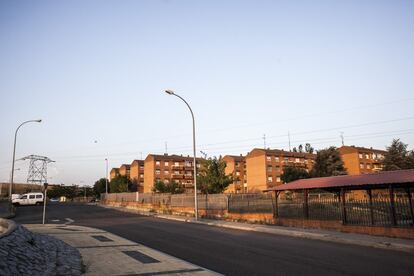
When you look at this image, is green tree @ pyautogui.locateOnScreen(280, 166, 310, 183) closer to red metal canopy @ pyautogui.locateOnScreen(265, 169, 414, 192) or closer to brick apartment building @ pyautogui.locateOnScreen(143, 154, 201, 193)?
brick apartment building @ pyautogui.locateOnScreen(143, 154, 201, 193)

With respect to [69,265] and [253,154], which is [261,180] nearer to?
[253,154]

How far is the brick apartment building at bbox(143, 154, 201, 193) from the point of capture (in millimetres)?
103375

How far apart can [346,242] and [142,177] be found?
10092cm

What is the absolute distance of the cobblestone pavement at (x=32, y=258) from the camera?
23.5 ft

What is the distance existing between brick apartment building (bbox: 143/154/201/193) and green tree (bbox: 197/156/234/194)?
57542mm


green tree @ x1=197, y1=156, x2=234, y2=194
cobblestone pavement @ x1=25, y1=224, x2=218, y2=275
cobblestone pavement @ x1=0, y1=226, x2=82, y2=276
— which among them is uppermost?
green tree @ x1=197, y1=156, x2=234, y2=194

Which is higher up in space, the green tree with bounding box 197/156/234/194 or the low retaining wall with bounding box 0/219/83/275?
the green tree with bounding box 197/156/234/194

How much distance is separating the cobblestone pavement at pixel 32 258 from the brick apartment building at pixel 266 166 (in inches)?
2996

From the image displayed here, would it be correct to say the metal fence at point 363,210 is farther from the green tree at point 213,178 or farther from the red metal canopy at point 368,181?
the green tree at point 213,178

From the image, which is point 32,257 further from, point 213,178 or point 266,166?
point 266,166

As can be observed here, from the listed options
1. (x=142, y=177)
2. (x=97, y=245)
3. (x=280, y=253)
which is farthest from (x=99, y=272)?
(x=142, y=177)

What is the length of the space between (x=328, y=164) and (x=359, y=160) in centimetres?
3053

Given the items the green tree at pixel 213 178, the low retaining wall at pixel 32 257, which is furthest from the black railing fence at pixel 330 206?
the low retaining wall at pixel 32 257

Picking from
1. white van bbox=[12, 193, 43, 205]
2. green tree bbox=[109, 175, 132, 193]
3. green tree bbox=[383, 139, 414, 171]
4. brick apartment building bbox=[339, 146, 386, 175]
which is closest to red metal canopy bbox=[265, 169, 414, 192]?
green tree bbox=[383, 139, 414, 171]
